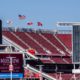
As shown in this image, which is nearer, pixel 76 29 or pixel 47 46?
pixel 76 29

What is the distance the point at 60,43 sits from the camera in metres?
116

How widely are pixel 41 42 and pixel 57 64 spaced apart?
9281 millimetres

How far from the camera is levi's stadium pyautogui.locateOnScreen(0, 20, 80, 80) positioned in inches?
3873

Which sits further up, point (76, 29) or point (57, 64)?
point (76, 29)

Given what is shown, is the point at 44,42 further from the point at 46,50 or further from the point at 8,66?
the point at 8,66

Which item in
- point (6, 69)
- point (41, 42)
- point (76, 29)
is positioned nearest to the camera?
point (6, 69)

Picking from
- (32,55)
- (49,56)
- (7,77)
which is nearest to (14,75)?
(7,77)

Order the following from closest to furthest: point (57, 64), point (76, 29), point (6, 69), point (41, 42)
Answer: point (6, 69) → point (76, 29) → point (57, 64) → point (41, 42)

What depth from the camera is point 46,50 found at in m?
111

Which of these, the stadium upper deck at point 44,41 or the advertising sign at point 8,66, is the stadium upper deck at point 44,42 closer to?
the stadium upper deck at point 44,41

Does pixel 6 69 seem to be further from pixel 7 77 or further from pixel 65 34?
pixel 65 34

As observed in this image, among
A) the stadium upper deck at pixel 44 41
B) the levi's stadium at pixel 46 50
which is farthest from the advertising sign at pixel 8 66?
the stadium upper deck at pixel 44 41

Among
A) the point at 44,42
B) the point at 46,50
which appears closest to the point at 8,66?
the point at 46,50

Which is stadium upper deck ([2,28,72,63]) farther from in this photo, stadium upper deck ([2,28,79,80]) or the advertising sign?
the advertising sign
